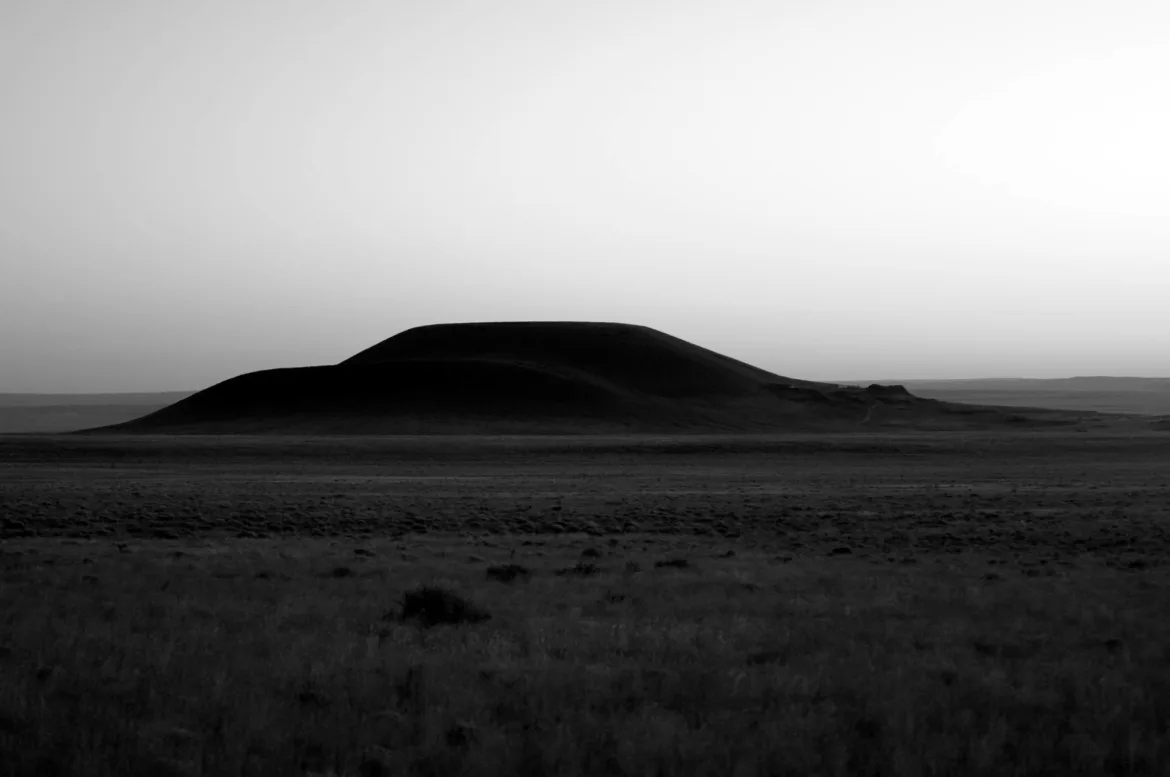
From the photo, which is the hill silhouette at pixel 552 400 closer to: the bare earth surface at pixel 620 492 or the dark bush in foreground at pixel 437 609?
the bare earth surface at pixel 620 492

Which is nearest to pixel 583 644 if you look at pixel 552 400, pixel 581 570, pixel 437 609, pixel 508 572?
pixel 437 609

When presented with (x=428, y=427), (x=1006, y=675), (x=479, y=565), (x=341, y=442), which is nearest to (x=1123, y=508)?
(x=479, y=565)

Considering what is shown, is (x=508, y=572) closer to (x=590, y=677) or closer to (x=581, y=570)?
(x=581, y=570)

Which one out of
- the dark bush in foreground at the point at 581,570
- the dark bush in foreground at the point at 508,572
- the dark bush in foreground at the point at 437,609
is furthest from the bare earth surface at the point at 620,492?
the dark bush in foreground at the point at 437,609

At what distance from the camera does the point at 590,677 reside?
9.20 meters

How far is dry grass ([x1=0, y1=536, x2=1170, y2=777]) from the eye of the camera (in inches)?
277

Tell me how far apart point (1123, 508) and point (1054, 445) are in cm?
5455

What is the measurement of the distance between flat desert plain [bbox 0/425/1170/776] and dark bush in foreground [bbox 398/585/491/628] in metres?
0.05

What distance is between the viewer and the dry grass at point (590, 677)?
23.1 ft

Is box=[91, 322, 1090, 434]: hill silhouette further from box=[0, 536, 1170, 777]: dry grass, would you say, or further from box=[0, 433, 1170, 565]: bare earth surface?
box=[0, 536, 1170, 777]: dry grass

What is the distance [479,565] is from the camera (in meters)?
18.3

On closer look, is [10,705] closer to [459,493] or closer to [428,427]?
[459,493]

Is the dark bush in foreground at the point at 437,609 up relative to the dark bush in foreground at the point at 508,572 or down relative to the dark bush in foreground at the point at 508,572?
up

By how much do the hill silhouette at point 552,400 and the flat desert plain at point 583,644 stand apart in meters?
92.3
